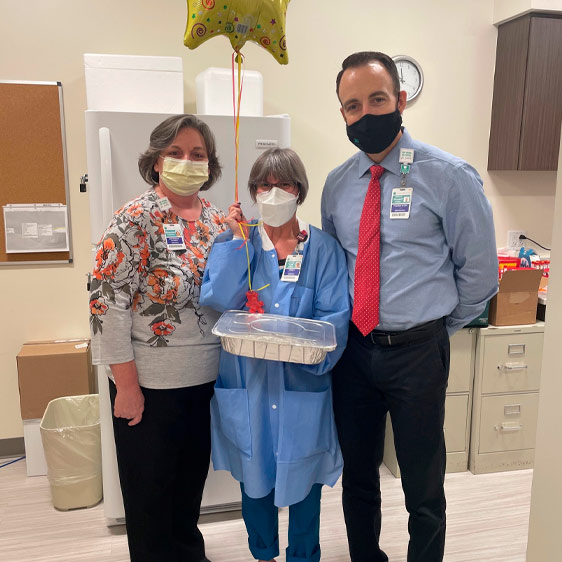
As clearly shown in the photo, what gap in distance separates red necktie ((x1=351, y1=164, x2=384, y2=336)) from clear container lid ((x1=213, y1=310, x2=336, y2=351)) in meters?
0.11

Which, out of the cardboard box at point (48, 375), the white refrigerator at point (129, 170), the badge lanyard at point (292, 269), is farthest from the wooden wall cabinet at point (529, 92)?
the cardboard box at point (48, 375)

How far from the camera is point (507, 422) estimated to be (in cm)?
298

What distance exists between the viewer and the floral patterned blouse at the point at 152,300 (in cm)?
161

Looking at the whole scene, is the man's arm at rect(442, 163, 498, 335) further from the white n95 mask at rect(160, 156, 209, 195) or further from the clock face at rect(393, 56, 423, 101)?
the clock face at rect(393, 56, 423, 101)

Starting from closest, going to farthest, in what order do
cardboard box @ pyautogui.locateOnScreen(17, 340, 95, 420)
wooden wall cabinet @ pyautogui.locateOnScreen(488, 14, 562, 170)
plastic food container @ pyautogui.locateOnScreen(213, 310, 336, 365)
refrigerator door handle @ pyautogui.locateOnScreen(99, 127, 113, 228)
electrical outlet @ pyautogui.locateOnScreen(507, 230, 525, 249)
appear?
plastic food container @ pyautogui.locateOnScreen(213, 310, 336, 365) < refrigerator door handle @ pyautogui.locateOnScreen(99, 127, 113, 228) < cardboard box @ pyautogui.locateOnScreen(17, 340, 95, 420) < wooden wall cabinet @ pyautogui.locateOnScreen(488, 14, 562, 170) < electrical outlet @ pyautogui.locateOnScreen(507, 230, 525, 249)

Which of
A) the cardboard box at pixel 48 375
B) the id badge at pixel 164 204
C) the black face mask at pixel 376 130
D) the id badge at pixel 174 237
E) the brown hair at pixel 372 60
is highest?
the brown hair at pixel 372 60

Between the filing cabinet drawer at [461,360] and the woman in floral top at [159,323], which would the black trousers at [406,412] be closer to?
the woman in floral top at [159,323]

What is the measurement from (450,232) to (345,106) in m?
0.50

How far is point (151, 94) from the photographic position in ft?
8.20

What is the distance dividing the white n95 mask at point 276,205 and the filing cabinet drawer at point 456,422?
5.55ft

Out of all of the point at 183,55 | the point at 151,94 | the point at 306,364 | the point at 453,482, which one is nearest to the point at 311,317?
the point at 306,364

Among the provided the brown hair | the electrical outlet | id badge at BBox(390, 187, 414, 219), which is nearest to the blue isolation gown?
id badge at BBox(390, 187, 414, 219)

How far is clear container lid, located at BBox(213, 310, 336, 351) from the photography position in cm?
157

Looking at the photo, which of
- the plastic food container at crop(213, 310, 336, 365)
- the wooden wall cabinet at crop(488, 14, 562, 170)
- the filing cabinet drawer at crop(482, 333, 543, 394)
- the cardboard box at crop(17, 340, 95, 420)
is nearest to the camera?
the plastic food container at crop(213, 310, 336, 365)
